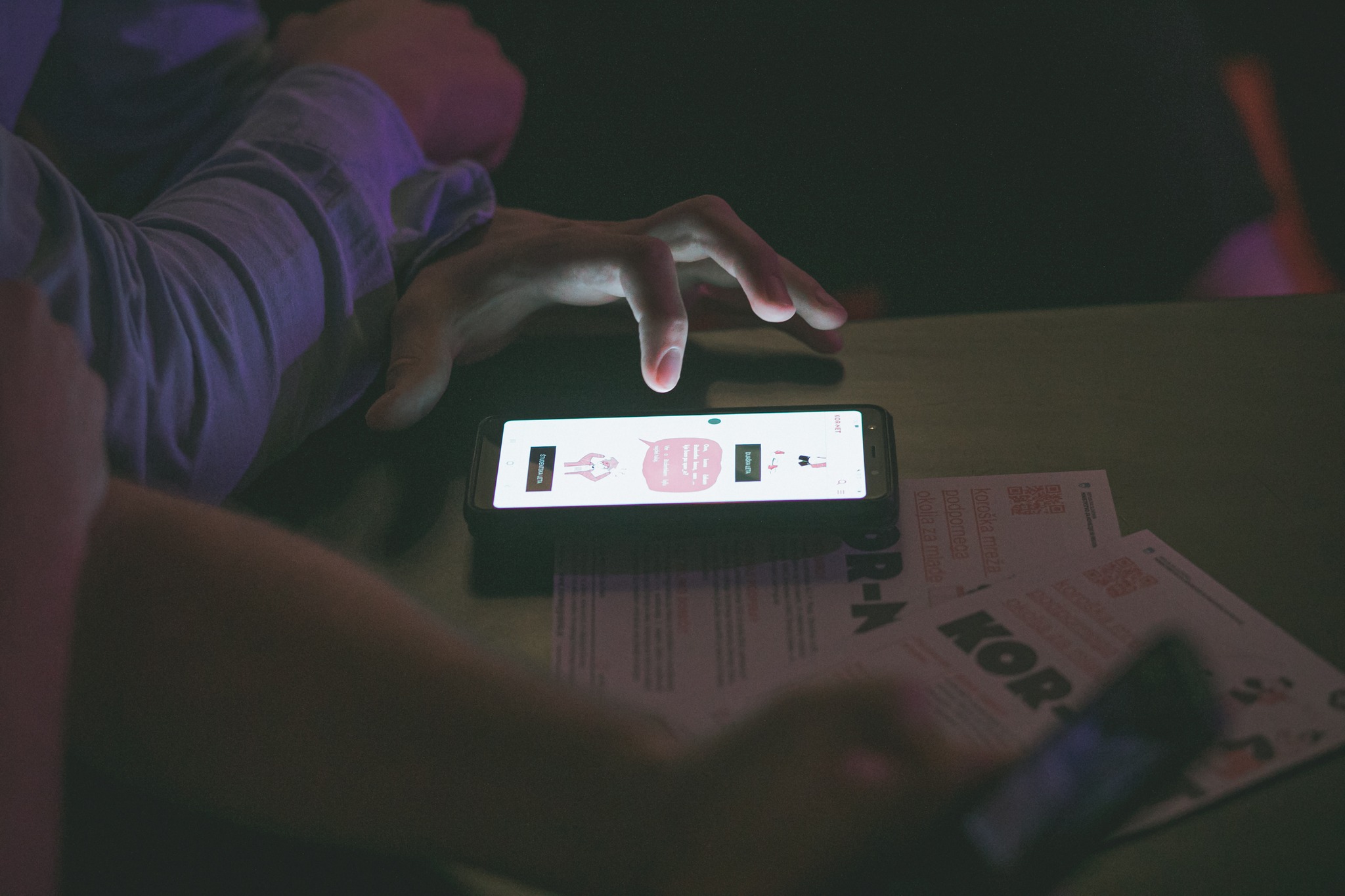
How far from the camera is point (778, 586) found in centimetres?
49

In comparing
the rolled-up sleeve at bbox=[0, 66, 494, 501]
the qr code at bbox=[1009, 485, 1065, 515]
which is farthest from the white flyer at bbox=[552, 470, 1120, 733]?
the rolled-up sleeve at bbox=[0, 66, 494, 501]

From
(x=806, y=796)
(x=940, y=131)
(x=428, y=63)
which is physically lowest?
(x=806, y=796)

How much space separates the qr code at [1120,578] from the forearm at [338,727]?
274mm

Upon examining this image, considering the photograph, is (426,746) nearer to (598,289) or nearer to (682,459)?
(682,459)

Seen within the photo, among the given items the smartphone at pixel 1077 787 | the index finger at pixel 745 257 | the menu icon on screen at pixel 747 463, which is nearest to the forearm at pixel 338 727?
the smartphone at pixel 1077 787

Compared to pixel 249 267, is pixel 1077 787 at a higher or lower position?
lower

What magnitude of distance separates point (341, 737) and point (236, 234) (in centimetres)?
35

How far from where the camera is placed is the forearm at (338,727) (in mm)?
318

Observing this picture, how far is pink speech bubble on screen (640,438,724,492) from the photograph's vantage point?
0.52 metres

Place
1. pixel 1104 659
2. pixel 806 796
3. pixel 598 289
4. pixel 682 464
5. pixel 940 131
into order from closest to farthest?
1. pixel 806 796
2. pixel 1104 659
3. pixel 682 464
4. pixel 598 289
5. pixel 940 131

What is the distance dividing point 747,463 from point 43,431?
0.35 metres

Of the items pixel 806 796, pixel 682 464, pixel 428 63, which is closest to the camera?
pixel 806 796

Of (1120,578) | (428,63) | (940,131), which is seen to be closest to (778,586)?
(1120,578)

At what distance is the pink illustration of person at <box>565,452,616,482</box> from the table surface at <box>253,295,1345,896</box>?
0.13 ft
